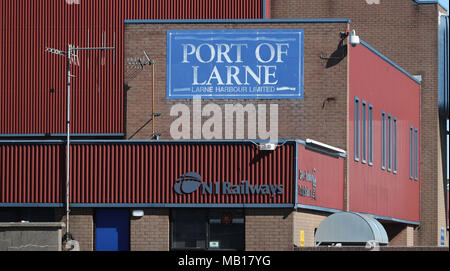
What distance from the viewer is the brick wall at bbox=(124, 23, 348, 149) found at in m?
44.8

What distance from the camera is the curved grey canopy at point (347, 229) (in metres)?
40.0

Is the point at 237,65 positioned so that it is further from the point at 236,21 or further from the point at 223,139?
the point at 223,139

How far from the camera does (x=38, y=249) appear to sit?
3756 centimetres

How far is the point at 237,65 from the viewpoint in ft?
147

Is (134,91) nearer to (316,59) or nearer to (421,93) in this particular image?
(316,59)

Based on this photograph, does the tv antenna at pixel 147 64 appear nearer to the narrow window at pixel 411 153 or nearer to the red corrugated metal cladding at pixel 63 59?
the red corrugated metal cladding at pixel 63 59

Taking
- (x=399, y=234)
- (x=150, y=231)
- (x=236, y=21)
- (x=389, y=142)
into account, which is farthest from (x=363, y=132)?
(x=150, y=231)

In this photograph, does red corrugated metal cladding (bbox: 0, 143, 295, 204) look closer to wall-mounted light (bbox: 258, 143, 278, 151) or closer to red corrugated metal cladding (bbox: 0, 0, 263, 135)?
wall-mounted light (bbox: 258, 143, 278, 151)

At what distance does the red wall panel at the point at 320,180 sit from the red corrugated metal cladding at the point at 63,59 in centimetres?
913

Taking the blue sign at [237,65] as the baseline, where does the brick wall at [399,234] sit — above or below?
below

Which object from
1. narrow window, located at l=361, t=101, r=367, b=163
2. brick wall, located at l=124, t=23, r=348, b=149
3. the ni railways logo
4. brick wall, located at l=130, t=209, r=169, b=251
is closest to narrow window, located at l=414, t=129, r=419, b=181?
narrow window, located at l=361, t=101, r=367, b=163

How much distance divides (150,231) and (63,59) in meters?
12.6

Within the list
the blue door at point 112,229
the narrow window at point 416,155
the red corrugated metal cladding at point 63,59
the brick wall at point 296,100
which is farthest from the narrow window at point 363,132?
the blue door at point 112,229

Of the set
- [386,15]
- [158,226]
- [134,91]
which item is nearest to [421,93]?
[386,15]
